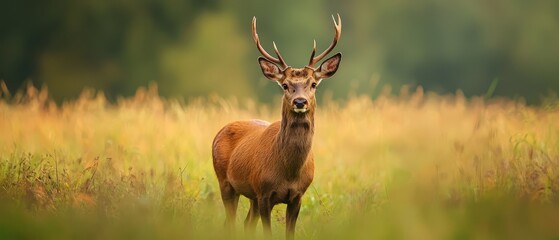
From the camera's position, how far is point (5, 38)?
79.0 feet

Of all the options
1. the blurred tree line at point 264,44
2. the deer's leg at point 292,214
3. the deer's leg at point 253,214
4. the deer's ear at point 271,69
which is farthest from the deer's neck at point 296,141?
the blurred tree line at point 264,44

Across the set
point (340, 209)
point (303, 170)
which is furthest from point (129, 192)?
point (340, 209)

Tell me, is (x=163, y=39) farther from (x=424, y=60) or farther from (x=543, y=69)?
(x=543, y=69)

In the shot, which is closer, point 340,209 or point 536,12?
point 340,209

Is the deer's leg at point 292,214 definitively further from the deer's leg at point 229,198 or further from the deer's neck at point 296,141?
the deer's leg at point 229,198

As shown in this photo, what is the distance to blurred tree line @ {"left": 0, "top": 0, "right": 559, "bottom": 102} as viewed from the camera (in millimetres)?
24781

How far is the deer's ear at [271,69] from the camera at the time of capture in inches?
273

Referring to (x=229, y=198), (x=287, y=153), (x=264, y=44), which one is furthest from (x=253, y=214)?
(x=264, y=44)

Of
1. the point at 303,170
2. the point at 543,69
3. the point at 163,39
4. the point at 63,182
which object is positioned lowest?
the point at 63,182

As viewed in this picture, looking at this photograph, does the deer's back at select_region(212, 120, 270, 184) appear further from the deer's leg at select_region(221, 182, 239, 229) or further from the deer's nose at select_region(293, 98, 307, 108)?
the deer's nose at select_region(293, 98, 307, 108)

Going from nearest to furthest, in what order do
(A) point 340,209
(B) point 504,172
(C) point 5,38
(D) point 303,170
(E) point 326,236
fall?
(E) point 326,236 → (D) point 303,170 → (B) point 504,172 → (A) point 340,209 → (C) point 5,38

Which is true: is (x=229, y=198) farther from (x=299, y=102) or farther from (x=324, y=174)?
(x=324, y=174)

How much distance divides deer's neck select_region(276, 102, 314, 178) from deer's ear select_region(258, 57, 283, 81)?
0.36 m

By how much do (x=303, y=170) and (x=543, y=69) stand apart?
68.3 feet
